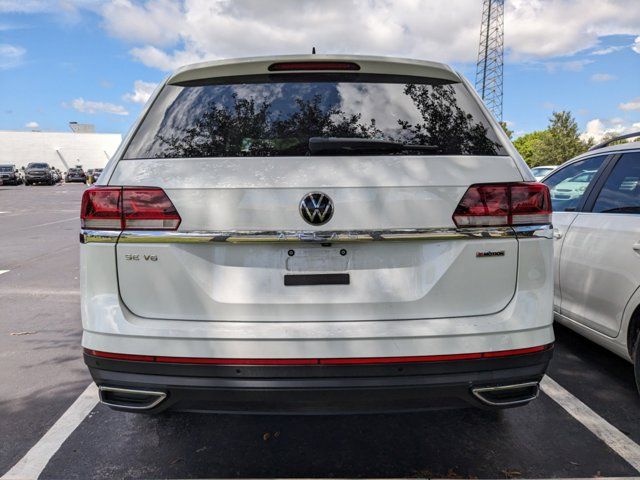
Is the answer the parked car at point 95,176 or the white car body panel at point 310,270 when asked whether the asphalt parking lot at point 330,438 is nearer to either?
the white car body panel at point 310,270

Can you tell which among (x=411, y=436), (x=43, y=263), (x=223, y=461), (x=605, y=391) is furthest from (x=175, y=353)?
(x=43, y=263)

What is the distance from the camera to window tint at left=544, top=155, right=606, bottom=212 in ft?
13.9

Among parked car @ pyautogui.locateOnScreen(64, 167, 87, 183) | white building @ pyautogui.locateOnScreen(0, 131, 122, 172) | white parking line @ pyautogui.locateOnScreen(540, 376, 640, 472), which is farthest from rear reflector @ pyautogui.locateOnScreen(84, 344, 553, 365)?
white building @ pyautogui.locateOnScreen(0, 131, 122, 172)

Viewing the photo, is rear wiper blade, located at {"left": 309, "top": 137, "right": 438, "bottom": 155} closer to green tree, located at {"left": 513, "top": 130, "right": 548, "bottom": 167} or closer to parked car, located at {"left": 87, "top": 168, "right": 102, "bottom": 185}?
parked car, located at {"left": 87, "top": 168, "right": 102, "bottom": 185}

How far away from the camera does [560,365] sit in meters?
4.10

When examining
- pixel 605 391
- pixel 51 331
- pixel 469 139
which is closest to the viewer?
pixel 469 139

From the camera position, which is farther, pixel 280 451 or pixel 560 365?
pixel 560 365

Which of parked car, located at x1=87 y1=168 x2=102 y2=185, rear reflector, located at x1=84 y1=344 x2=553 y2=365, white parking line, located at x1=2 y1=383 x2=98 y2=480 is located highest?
parked car, located at x1=87 y1=168 x2=102 y2=185

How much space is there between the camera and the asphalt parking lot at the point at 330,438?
8.84 feet

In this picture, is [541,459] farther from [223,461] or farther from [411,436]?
[223,461]

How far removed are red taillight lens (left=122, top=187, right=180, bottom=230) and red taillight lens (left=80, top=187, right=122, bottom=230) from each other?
0.12 ft

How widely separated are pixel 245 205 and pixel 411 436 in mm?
1719

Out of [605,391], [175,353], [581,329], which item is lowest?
[605,391]

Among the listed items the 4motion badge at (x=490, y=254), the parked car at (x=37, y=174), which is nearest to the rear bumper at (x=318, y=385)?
the 4motion badge at (x=490, y=254)
